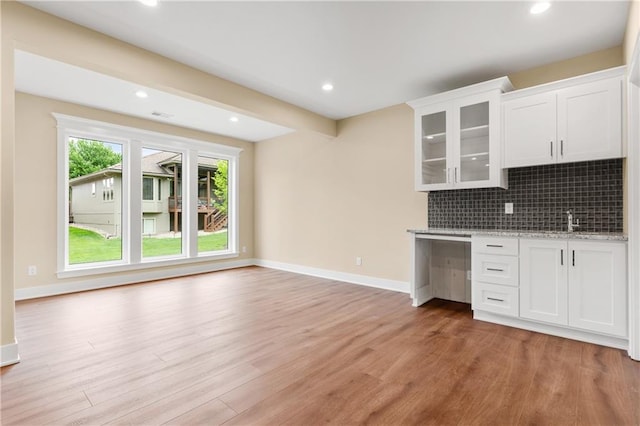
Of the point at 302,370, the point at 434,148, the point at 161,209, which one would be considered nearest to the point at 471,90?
the point at 434,148

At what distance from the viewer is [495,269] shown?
3.20m

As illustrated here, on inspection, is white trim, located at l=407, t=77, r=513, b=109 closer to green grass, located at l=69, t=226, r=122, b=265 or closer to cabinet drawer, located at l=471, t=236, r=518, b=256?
cabinet drawer, located at l=471, t=236, r=518, b=256

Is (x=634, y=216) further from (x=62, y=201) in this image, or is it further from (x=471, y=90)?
(x=62, y=201)

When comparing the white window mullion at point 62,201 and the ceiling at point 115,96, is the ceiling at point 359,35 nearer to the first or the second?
the ceiling at point 115,96

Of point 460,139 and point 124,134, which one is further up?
point 124,134

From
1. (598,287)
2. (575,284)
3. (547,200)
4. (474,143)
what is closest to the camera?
(598,287)

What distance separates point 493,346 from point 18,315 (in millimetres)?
4879

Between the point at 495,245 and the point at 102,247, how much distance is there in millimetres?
5631

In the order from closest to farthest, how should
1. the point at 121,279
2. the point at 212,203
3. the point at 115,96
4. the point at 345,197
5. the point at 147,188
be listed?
the point at 115,96, the point at 121,279, the point at 345,197, the point at 147,188, the point at 212,203

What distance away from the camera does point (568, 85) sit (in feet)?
9.57

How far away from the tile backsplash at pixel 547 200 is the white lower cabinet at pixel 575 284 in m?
0.56

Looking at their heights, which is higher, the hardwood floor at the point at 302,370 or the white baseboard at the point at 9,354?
the white baseboard at the point at 9,354

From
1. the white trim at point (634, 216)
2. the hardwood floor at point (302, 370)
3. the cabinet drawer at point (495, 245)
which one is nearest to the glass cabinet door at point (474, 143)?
the cabinet drawer at point (495, 245)

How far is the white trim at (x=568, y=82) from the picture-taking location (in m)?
2.69
